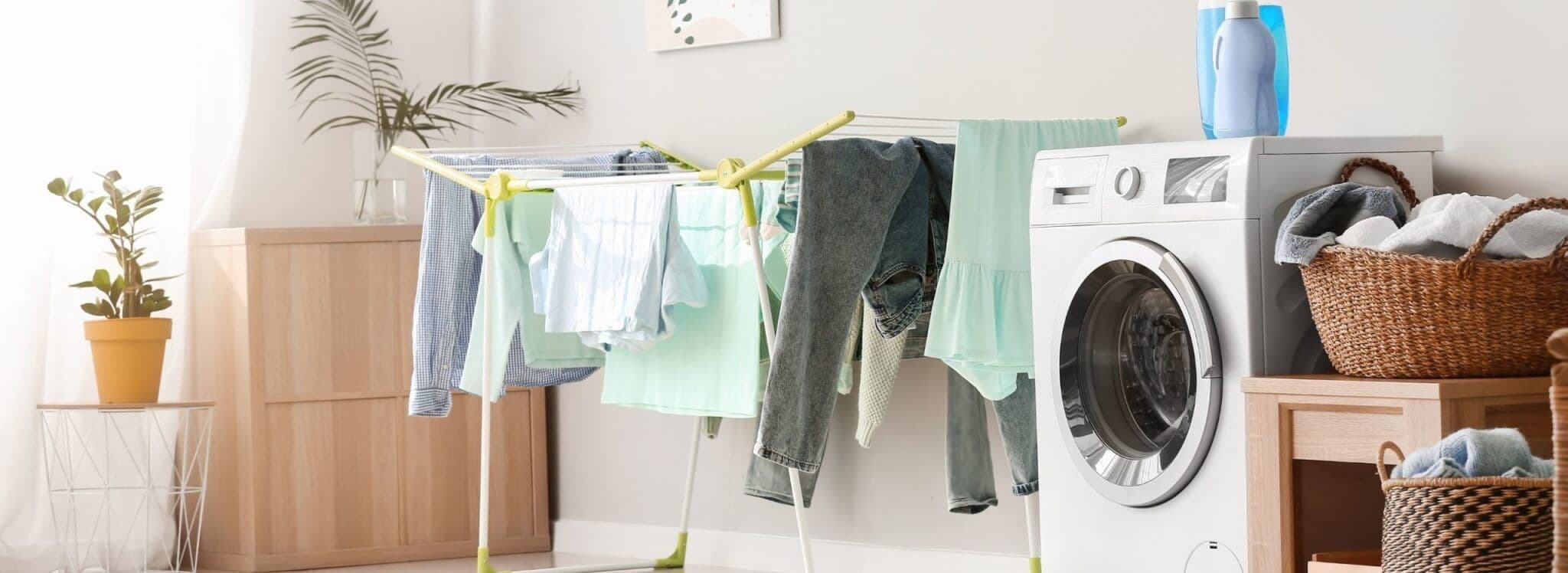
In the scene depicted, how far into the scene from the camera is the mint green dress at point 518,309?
3297 mm

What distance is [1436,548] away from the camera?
183 centimetres

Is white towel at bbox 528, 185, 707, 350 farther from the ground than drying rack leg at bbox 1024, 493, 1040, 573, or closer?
farther from the ground

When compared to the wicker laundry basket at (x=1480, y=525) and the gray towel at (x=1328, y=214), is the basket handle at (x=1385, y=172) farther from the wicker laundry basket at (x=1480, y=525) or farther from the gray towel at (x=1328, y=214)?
the wicker laundry basket at (x=1480, y=525)

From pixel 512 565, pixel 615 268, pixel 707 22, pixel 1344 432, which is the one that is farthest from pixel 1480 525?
pixel 512 565

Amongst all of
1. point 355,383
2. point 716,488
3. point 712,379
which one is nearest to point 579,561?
point 716,488

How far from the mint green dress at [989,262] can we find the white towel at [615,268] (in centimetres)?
55

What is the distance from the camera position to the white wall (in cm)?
256

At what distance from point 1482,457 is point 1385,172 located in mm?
700

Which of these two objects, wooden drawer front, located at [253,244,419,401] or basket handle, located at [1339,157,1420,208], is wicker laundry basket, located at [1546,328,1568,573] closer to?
basket handle, located at [1339,157,1420,208]

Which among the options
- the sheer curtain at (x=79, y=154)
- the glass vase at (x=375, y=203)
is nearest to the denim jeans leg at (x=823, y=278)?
the glass vase at (x=375, y=203)

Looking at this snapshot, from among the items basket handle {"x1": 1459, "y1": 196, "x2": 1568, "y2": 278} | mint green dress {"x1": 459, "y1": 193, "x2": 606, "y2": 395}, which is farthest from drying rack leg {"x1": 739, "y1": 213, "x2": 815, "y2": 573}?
basket handle {"x1": 1459, "y1": 196, "x2": 1568, "y2": 278}

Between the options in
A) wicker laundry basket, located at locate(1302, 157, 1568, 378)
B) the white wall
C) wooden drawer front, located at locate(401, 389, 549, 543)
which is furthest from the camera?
wooden drawer front, located at locate(401, 389, 549, 543)

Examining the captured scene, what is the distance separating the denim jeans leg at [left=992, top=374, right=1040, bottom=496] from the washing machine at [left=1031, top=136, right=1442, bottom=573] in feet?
0.98

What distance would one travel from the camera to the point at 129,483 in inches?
153
